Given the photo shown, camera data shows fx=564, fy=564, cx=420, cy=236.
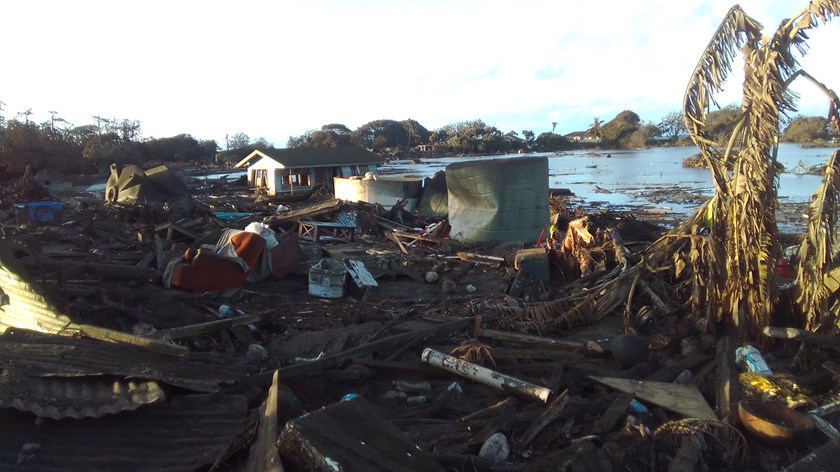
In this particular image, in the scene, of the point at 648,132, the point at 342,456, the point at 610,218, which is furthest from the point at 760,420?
the point at 648,132

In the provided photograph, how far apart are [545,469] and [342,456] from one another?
1.59 m

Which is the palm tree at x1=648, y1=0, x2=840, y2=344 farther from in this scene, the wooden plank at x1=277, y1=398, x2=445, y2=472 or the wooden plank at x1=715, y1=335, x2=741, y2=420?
the wooden plank at x1=277, y1=398, x2=445, y2=472

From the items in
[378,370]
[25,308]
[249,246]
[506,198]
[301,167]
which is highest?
[301,167]

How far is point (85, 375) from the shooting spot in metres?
4.09

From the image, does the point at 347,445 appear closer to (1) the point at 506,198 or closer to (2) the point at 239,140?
(1) the point at 506,198

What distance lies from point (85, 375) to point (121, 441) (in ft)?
2.31

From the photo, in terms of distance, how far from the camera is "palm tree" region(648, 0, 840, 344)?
609 centimetres

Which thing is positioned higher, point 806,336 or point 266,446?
point 266,446

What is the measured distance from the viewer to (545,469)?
3.95m

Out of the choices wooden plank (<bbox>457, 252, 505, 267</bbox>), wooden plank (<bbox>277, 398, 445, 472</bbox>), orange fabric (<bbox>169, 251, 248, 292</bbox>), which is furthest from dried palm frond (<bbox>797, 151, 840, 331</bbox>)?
orange fabric (<bbox>169, 251, 248, 292</bbox>)

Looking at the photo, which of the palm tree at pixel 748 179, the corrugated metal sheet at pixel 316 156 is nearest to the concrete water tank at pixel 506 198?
the palm tree at pixel 748 179

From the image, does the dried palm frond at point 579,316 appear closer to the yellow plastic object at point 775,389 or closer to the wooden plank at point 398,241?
the yellow plastic object at point 775,389

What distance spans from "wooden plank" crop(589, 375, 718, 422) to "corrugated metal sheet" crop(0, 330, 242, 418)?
356 cm

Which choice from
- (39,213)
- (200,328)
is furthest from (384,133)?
(200,328)
